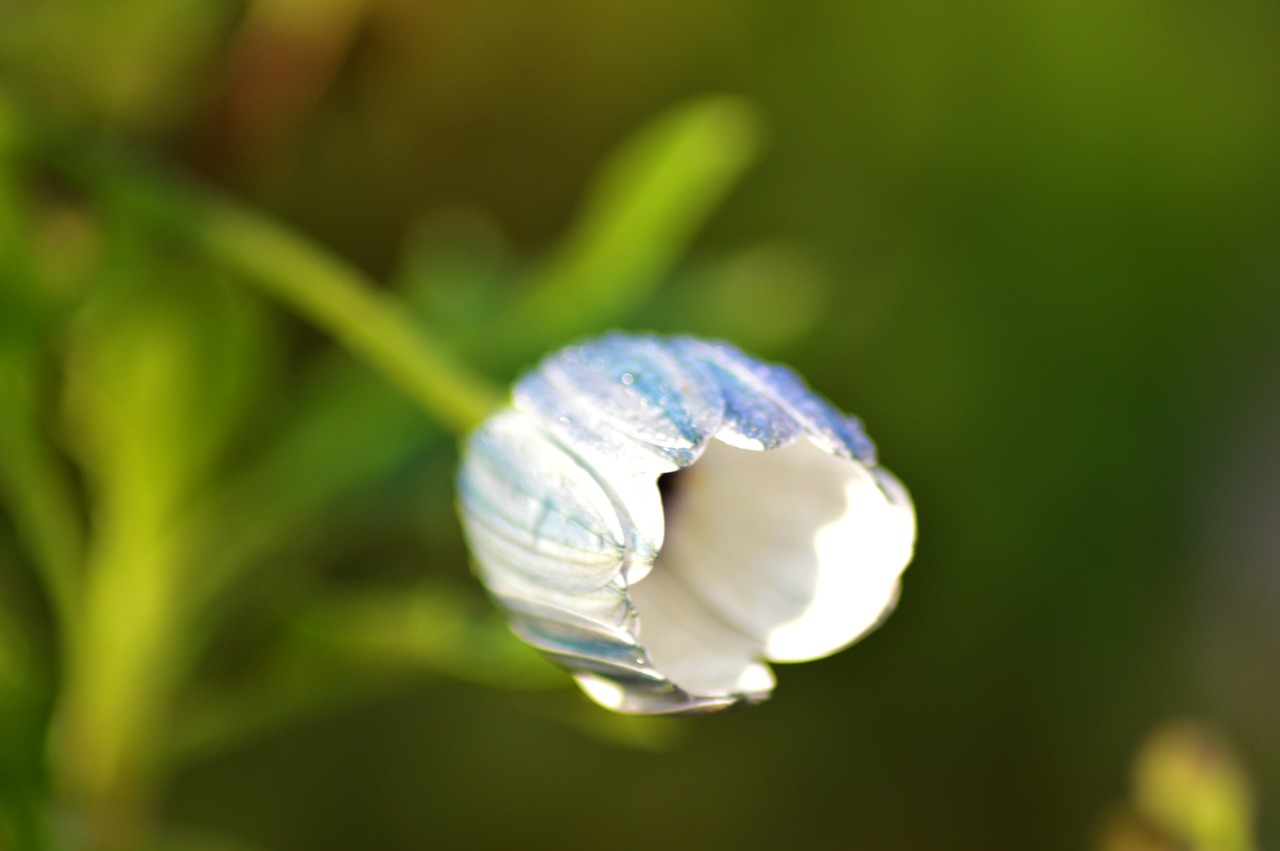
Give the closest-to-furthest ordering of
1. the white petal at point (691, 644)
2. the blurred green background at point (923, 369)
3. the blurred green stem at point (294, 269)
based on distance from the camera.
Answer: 1. the white petal at point (691, 644)
2. the blurred green stem at point (294, 269)
3. the blurred green background at point (923, 369)

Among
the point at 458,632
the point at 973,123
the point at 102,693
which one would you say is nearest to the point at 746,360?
the point at 458,632

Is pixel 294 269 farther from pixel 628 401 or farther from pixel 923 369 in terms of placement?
pixel 923 369

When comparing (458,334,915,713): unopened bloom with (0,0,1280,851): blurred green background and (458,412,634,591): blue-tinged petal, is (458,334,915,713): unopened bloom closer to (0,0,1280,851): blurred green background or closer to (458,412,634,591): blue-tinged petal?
(458,412,634,591): blue-tinged petal

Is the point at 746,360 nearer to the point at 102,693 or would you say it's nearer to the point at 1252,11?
the point at 102,693

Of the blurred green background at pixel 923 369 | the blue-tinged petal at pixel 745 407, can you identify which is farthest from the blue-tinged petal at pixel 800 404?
the blurred green background at pixel 923 369

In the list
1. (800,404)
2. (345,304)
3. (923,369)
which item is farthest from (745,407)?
(923,369)

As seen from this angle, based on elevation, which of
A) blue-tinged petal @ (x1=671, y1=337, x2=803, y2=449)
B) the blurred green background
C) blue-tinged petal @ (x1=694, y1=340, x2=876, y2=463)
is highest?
blue-tinged petal @ (x1=694, y1=340, x2=876, y2=463)

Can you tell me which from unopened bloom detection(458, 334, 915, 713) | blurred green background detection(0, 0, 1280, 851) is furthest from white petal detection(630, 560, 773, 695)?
blurred green background detection(0, 0, 1280, 851)

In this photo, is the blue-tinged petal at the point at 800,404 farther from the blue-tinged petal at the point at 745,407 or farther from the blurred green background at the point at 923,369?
the blurred green background at the point at 923,369
